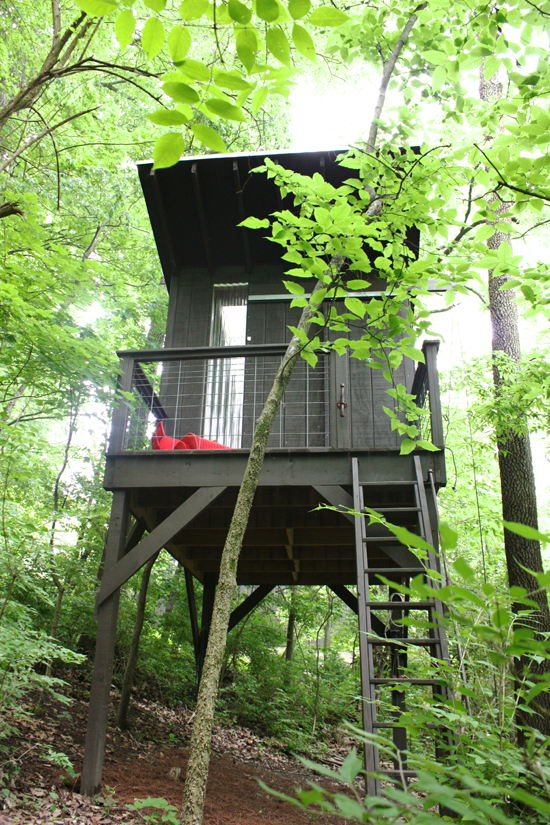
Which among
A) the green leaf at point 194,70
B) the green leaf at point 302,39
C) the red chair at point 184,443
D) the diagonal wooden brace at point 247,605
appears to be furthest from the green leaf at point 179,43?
the diagonal wooden brace at point 247,605

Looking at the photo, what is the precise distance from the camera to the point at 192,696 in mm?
8938

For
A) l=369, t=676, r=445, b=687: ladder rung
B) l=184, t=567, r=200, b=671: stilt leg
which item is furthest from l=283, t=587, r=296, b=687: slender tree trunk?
l=369, t=676, r=445, b=687: ladder rung

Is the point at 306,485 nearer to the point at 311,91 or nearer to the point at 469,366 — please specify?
the point at 469,366

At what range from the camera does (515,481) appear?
7.03m

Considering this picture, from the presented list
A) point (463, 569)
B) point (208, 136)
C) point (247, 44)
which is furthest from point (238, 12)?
point (463, 569)

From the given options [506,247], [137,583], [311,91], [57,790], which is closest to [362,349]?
[506,247]

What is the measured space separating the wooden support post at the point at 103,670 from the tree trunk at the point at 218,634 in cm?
165

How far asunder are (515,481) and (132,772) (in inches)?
213

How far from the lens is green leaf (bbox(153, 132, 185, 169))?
1.34 m

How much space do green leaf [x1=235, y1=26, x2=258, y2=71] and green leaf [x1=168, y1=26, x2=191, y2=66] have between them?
12 centimetres

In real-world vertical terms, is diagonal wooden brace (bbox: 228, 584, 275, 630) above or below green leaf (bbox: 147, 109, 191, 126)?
below

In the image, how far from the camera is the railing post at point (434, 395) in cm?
486

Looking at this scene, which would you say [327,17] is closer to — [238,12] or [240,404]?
[238,12]

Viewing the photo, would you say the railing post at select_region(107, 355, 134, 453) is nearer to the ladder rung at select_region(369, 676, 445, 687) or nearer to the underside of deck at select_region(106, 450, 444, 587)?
the underside of deck at select_region(106, 450, 444, 587)
